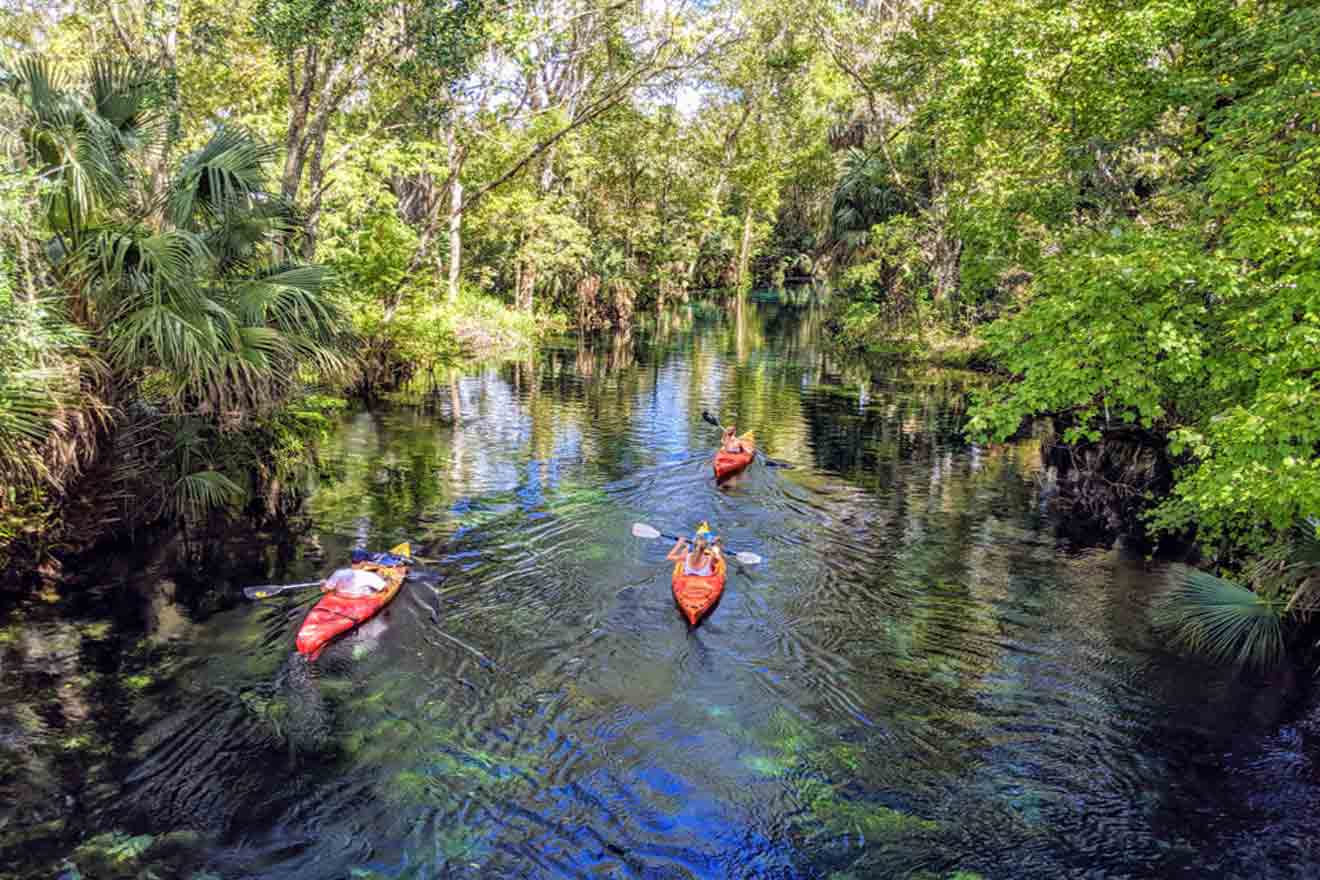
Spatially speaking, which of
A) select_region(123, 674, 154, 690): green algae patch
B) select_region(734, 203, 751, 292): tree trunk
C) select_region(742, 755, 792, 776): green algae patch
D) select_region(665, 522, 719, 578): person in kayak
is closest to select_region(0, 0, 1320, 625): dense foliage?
select_region(123, 674, 154, 690): green algae patch

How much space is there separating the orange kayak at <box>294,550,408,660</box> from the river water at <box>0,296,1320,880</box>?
0.72ft

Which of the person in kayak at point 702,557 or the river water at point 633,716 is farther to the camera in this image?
the person in kayak at point 702,557

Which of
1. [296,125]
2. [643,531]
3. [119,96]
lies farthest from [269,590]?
[296,125]

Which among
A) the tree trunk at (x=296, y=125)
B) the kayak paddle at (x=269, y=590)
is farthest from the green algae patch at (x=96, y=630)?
the tree trunk at (x=296, y=125)

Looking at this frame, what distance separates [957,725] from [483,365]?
90.8 ft

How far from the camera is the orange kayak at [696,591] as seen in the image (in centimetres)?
1158

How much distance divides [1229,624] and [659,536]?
8.42 m

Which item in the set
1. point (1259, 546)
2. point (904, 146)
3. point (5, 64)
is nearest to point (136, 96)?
point (5, 64)

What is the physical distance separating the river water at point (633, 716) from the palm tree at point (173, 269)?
2546mm

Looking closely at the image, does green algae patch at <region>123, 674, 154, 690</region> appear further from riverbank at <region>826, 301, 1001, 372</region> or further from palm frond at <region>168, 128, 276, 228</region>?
riverbank at <region>826, 301, 1001, 372</region>

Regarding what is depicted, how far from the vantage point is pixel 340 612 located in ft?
35.4

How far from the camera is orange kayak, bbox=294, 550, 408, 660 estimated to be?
10.3 m

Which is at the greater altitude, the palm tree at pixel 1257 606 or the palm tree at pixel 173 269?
the palm tree at pixel 173 269

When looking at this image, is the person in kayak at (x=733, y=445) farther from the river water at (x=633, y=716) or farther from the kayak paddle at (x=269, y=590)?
the kayak paddle at (x=269, y=590)
